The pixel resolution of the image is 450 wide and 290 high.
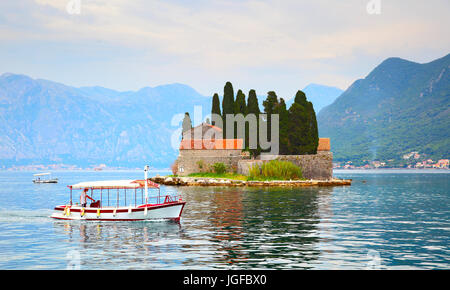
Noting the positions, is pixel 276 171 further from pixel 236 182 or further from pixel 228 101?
pixel 228 101

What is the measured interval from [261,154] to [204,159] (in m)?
13.1

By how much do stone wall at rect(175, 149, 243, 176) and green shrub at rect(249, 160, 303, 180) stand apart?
7828mm

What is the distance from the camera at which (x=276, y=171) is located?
9756 cm

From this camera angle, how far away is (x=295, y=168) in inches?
3856

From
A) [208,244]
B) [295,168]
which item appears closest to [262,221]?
[208,244]

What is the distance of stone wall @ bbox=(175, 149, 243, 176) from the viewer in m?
105

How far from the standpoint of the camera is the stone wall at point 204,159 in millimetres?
105000

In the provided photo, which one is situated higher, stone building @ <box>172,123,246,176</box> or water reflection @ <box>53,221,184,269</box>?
stone building @ <box>172,123,246,176</box>

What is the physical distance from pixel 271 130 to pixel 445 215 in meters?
57.9

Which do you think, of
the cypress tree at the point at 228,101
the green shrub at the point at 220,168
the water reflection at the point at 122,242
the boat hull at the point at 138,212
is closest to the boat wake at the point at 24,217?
the water reflection at the point at 122,242

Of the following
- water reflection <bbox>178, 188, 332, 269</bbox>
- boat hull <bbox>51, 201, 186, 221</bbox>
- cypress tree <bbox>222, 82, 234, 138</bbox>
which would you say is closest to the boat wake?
boat hull <bbox>51, 201, 186, 221</bbox>

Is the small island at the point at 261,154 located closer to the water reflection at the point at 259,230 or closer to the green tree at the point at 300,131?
the green tree at the point at 300,131
